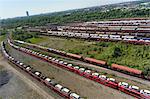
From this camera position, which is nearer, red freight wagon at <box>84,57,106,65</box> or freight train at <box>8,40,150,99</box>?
freight train at <box>8,40,150,99</box>

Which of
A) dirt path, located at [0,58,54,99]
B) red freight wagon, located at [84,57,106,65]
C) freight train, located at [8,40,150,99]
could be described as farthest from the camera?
red freight wagon, located at [84,57,106,65]

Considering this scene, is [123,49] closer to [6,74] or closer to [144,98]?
[144,98]

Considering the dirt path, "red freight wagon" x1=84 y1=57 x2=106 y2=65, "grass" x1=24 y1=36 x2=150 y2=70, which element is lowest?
the dirt path

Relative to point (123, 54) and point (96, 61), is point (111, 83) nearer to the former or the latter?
point (96, 61)

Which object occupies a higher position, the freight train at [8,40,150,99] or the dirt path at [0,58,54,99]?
the freight train at [8,40,150,99]

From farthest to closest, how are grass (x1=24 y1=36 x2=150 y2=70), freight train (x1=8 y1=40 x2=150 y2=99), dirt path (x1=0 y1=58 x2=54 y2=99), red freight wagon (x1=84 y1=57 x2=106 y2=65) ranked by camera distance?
red freight wagon (x1=84 y1=57 x2=106 y2=65), grass (x1=24 y1=36 x2=150 y2=70), dirt path (x1=0 y1=58 x2=54 y2=99), freight train (x1=8 y1=40 x2=150 y2=99)

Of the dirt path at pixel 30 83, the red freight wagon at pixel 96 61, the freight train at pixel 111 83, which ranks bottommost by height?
the dirt path at pixel 30 83

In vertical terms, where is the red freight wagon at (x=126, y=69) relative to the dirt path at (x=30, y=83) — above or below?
above

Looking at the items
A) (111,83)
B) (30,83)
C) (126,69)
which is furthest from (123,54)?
(30,83)

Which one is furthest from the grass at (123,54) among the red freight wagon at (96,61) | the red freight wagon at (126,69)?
the red freight wagon at (126,69)

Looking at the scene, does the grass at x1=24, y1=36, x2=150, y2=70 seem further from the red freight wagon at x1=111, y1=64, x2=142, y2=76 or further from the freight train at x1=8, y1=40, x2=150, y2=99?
the freight train at x1=8, y1=40, x2=150, y2=99

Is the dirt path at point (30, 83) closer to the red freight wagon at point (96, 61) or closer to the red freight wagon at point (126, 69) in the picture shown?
the red freight wagon at point (96, 61)

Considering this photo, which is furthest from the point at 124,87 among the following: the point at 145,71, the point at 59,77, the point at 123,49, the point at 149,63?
the point at 123,49

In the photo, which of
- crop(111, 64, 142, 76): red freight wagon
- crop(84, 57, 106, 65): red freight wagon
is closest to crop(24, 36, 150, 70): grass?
crop(84, 57, 106, 65): red freight wagon
